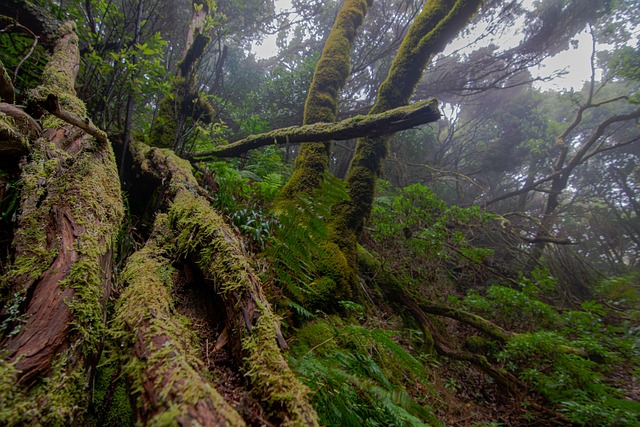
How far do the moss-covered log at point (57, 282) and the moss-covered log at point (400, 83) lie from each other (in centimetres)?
290

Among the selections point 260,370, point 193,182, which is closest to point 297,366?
point 260,370

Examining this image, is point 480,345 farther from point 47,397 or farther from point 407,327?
point 47,397

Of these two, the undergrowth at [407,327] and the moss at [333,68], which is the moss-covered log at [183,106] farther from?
the moss at [333,68]

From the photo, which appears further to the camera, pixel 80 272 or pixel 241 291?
pixel 241 291

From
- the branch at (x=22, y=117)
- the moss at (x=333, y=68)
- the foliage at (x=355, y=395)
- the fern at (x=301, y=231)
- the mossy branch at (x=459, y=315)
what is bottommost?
the foliage at (x=355, y=395)

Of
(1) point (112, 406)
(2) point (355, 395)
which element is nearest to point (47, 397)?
(1) point (112, 406)

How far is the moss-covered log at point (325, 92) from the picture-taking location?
4.32 meters

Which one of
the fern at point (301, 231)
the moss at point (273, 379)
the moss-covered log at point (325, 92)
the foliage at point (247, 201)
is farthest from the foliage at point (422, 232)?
the moss at point (273, 379)

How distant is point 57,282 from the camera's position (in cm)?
124

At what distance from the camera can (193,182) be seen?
3.03 meters

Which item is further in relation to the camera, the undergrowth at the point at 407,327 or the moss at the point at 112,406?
the undergrowth at the point at 407,327

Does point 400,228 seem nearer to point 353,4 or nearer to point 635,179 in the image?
point 353,4

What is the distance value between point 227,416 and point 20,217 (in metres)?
1.69

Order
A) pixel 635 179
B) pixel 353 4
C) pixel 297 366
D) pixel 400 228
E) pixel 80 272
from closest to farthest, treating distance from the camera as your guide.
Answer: pixel 80 272, pixel 297 366, pixel 400 228, pixel 353 4, pixel 635 179
